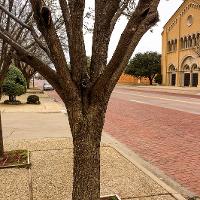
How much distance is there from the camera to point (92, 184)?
4.49 metres

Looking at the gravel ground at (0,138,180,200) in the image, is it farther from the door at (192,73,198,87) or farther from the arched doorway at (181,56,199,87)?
the arched doorway at (181,56,199,87)

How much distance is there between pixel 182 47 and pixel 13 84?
151 feet

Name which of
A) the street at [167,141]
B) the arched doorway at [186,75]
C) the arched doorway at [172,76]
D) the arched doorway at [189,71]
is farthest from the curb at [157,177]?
the arched doorway at [172,76]

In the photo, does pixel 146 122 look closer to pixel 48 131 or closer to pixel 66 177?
pixel 48 131

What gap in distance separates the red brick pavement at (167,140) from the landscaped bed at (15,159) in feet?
9.09

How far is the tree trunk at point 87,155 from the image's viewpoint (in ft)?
14.5

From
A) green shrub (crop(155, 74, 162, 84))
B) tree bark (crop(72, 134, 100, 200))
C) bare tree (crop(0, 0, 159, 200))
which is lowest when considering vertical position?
green shrub (crop(155, 74, 162, 84))

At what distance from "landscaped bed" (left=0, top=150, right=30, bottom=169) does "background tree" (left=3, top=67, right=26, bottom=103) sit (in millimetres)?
15268

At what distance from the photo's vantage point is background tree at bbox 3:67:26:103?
23391 mm

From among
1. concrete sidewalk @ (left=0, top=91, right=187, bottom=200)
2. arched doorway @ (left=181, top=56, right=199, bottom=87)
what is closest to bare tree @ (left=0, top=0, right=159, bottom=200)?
concrete sidewalk @ (left=0, top=91, right=187, bottom=200)

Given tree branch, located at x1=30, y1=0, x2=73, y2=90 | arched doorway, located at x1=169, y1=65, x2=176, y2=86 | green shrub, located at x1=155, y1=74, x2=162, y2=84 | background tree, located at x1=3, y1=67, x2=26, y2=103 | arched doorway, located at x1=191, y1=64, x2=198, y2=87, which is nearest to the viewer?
tree branch, located at x1=30, y1=0, x2=73, y2=90

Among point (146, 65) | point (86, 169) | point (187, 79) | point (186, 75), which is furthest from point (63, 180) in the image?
point (146, 65)

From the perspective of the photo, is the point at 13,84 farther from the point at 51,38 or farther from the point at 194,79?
the point at 194,79

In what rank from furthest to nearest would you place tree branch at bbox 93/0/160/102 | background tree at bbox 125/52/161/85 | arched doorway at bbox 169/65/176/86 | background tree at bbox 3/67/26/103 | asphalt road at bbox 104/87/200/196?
background tree at bbox 125/52/161/85 < arched doorway at bbox 169/65/176/86 < background tree at bbox 3/67/26/103 < asphalt road at bbox 104/87/200/196 < tree branch at bbox 93/0/160/102
